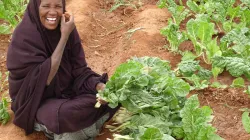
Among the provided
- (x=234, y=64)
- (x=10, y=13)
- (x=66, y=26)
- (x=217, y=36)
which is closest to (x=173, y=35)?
(x=217, y=36)

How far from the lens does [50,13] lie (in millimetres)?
3246

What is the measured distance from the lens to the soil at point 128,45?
12.0ft

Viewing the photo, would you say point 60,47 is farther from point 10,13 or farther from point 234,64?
point 10,13

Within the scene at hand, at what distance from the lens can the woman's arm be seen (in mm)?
3172

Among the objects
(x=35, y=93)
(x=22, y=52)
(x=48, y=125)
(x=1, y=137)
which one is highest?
(x=22, y=52)

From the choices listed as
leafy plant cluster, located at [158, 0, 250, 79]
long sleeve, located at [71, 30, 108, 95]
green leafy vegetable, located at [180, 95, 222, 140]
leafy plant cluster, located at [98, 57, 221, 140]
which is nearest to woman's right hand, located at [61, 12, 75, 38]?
long sleeve, located at [71, 30, 108, 95]

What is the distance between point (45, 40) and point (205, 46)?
1747 mm

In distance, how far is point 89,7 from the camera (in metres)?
5.93

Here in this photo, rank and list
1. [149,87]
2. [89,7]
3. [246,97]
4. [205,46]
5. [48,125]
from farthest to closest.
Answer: [89,7], [205,46], [246,97], [149,87], [48,125]

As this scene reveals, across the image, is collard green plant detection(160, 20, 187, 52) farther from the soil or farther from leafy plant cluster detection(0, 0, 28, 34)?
leafy plant cluster detection(0, 0, 28, 34)

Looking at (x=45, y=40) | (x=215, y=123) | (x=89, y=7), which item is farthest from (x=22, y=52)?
(x=89, y=7)

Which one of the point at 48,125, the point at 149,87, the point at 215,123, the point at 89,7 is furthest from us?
the point at 89,7

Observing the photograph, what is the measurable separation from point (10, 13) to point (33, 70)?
2062 millimetres

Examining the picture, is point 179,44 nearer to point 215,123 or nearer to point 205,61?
point 205,61
